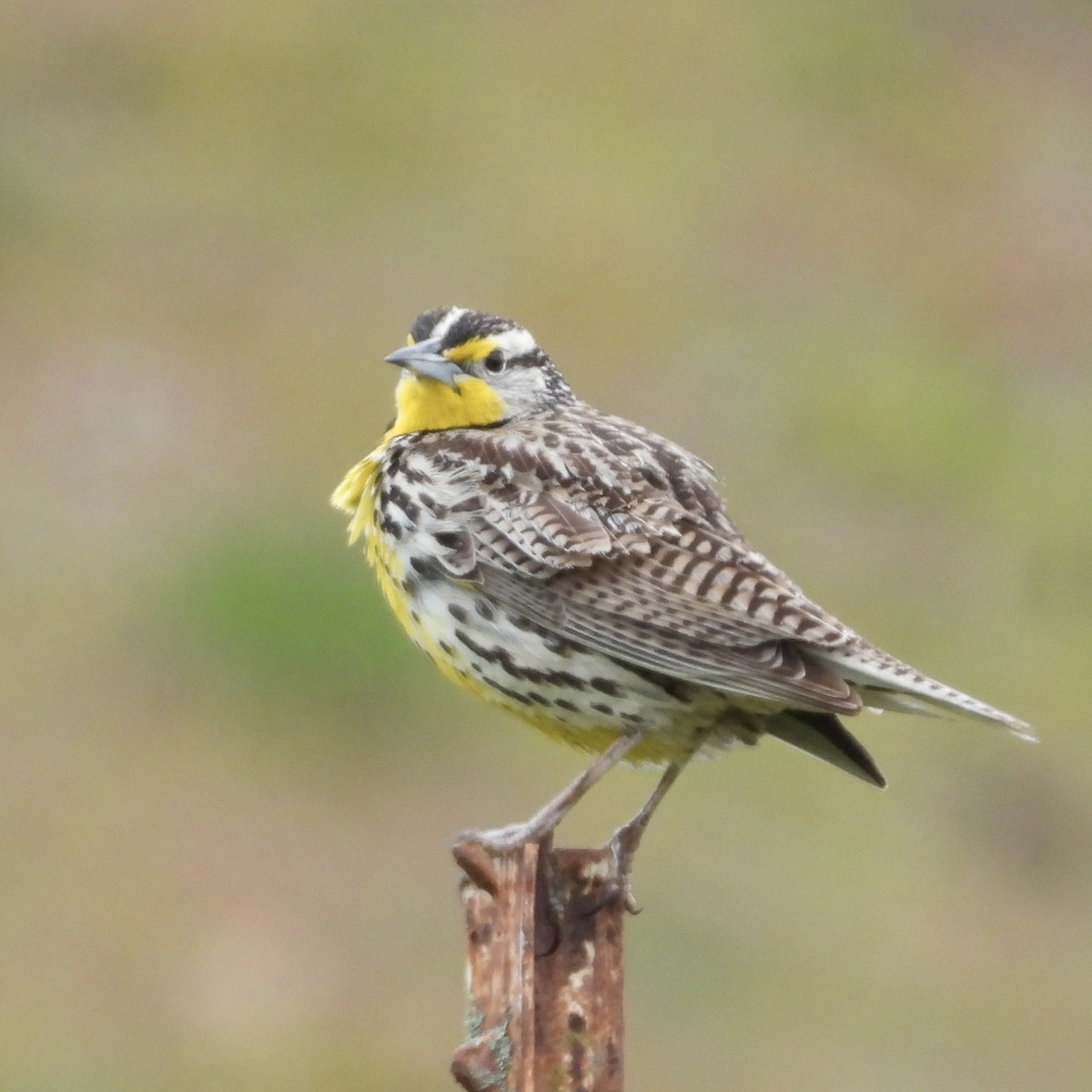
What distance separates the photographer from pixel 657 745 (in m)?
5.07

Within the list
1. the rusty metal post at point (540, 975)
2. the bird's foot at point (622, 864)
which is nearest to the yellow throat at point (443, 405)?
the bird's foot at point (622, 864)

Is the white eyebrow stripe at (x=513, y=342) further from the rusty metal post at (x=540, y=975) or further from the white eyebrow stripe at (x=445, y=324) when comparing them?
the rusty metal post at (x=540, y=975)

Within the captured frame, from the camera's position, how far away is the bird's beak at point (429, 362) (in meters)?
5.44

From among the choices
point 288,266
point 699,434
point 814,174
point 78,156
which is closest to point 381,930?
point 699,434

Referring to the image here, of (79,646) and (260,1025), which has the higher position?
(79,646)

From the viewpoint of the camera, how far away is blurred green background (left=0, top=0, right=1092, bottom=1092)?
27.6ft

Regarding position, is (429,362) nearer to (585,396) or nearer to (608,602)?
(608,602)

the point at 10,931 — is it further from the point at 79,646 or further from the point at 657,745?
the point at 657,745

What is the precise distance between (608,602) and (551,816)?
0.38 meters

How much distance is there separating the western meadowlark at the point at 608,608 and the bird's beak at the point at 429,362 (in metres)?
0.01

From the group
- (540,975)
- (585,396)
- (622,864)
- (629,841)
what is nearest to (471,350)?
(629,841)

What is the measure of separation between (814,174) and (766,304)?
158 cm

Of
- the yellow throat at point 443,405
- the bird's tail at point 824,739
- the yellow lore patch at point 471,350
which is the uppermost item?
the yellow lore patch at point 471,350

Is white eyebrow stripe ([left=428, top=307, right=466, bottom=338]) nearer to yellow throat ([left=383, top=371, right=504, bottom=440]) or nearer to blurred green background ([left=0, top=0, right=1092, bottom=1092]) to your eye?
yellow throat ([left=383, top=371, right=504, bottom=440])
